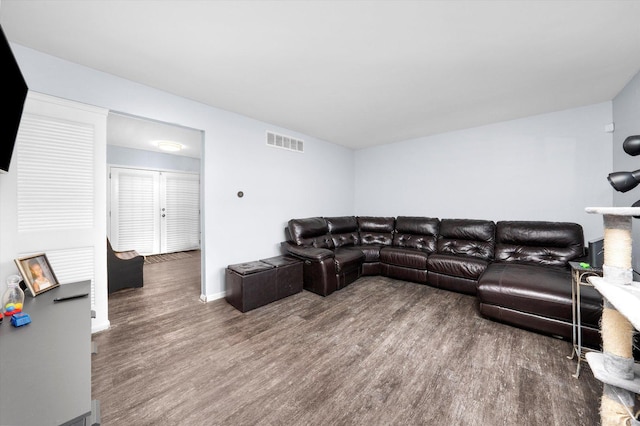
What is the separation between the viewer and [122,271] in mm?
3434

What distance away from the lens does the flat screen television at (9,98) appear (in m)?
1.22

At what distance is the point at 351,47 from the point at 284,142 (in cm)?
234

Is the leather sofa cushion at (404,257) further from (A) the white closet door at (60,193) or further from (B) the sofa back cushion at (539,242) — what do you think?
(A) the white closet door at (60,193)

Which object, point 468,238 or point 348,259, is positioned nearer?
point 348,259

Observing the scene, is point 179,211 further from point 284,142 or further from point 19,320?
point 19,320

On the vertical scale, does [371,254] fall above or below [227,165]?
below

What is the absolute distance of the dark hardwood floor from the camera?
146 centimetres

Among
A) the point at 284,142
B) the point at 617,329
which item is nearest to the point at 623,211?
the point at 617,329

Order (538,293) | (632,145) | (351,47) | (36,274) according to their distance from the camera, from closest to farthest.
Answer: (632,145), (36,274), (351,47), (538,293)

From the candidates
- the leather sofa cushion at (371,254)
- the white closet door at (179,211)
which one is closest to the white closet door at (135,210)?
the white closet door at (179,211)

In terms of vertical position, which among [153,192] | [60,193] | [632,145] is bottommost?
[60,193]

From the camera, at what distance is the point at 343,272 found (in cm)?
353

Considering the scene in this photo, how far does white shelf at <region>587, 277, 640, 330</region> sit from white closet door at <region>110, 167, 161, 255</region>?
7370 millimetres

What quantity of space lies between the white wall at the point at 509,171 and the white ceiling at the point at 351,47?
0.50m
